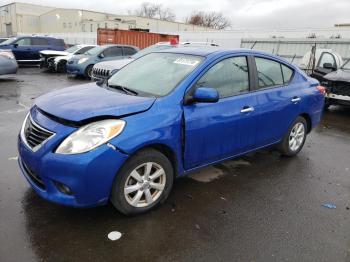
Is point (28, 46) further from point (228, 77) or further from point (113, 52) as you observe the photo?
point (228, 77)

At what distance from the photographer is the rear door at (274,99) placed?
4.55 metres

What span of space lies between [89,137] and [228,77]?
1.94 meters

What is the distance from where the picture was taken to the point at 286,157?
557cm

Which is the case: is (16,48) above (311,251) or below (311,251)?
above

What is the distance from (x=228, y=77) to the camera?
4203mm

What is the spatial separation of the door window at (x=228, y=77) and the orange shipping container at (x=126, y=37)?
19.3m

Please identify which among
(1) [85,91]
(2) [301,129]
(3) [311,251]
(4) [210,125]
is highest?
(1) [85,91]

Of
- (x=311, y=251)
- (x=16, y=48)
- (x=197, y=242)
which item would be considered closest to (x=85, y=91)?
(x=197, y=242)

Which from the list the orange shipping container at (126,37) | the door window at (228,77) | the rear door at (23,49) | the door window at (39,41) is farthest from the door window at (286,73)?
the orange shipping container at (126,37)

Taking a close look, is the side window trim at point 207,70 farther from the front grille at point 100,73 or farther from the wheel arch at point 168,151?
the front grille at point 100,73

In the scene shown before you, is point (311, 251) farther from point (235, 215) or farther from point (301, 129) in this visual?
point (301, 129)

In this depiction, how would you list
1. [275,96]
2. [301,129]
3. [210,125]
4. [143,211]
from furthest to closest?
[301,129], [275,96], [210,125], [143,211]

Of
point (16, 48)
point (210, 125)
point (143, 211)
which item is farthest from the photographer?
point (16, 48)

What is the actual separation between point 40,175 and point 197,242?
1544 mm
